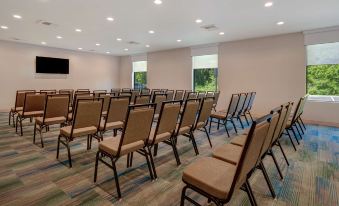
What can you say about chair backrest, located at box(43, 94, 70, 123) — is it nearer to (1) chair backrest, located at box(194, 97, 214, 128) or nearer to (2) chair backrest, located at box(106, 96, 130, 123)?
(2) chair backrest, located at box(106, 96, 130, 123)

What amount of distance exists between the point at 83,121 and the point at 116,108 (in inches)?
20.7

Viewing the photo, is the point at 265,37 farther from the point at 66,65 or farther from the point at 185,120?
the point at 66,65

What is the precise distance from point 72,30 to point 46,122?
13.4ft

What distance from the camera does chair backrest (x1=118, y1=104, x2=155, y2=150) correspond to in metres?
2.01

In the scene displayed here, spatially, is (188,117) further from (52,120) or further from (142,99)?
(52,120)

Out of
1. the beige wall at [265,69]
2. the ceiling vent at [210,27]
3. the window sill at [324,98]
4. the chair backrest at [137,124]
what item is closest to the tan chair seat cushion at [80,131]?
the chair backrest at [137,124]

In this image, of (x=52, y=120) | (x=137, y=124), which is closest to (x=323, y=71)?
(x=137, y=124)

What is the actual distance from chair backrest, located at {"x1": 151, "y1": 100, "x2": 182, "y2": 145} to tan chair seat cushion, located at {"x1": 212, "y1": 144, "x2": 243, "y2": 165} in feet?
2.31

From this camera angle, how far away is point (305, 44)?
6.12m

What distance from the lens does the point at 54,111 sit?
360 cm

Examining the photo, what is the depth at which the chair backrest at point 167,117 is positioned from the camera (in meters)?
2.38

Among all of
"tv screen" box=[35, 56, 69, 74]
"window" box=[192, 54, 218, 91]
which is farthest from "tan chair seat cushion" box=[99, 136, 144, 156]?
"tv screen" box=[35, 56, 69, 74]

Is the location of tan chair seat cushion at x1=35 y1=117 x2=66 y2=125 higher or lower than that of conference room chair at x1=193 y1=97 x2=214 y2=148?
lower

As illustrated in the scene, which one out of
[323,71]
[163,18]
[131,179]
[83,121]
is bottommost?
[131,179]
